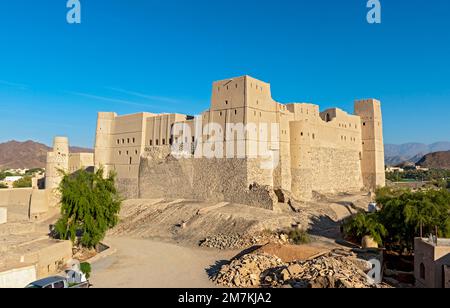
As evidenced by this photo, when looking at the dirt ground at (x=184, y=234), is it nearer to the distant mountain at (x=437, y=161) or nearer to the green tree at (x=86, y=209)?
the green tree at (x=86, y=209)

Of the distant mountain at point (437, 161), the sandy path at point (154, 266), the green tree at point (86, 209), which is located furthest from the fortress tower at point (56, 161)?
the distant mountain at point (437, 161)

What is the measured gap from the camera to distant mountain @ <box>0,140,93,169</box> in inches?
5039

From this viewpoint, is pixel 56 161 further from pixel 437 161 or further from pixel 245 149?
pixel 437 161

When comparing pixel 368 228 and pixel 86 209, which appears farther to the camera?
pixel 86 209

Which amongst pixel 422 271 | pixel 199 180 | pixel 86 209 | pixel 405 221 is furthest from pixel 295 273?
pixel 199 180

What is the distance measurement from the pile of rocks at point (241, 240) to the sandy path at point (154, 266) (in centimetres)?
73

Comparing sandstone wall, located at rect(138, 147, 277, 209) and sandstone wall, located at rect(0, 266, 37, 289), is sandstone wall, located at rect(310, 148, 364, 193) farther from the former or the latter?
sandstone wall, located at rect(0, 266, 37, 289)

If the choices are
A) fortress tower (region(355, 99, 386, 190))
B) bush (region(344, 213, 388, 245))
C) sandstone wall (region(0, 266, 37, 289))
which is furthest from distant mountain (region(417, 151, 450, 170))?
sandstone wall (region(0, 266, 37, 289))

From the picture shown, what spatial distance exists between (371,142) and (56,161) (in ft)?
104

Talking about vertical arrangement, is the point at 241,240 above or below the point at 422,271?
above

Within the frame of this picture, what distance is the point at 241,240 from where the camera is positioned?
19375 millimetres

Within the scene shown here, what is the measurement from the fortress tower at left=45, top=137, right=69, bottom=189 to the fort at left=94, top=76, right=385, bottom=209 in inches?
176

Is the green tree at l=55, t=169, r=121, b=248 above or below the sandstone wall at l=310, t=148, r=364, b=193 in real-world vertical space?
below
